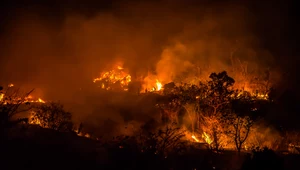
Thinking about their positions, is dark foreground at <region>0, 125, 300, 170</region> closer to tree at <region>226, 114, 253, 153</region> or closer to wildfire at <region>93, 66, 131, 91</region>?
tree at <region>226, 114, 253, 153</region>

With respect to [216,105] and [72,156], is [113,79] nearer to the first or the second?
[216,105]

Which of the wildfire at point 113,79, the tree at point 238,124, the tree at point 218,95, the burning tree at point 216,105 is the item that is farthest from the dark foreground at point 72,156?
the wildfire at point 113,79

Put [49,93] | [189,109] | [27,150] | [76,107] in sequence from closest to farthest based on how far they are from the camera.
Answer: [27,150] < [189,109] < [76,107] < [49,93]

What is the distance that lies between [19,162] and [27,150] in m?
0.90

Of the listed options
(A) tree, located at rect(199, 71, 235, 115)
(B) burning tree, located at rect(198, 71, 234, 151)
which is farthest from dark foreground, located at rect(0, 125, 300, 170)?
(A) tree, located at rect(199, 71, 235, 115)

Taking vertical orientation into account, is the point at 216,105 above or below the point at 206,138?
above

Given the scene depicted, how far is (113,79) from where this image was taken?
47.5 m

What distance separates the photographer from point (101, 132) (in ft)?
90.5

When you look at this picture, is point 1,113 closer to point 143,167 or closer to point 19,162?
point 19,162

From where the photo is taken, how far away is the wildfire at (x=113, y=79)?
46838 millimetres

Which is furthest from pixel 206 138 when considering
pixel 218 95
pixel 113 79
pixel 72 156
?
pixel 113 79

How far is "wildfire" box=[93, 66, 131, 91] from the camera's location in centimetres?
4684

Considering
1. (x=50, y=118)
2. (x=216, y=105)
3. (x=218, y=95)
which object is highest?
(x=218, y=95)

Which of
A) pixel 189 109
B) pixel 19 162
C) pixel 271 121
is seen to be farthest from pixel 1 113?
pixel 271 121
